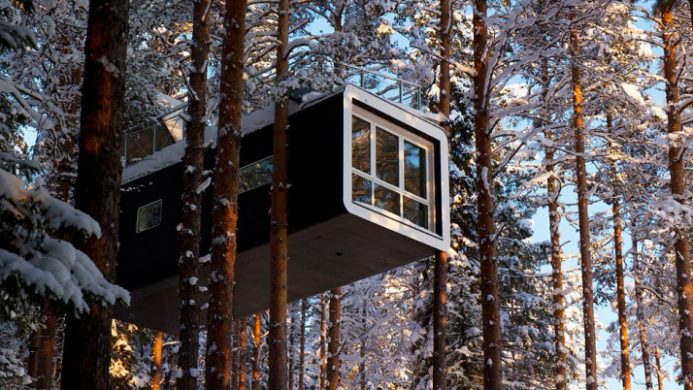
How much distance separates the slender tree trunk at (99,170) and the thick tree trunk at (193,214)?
21.3ft

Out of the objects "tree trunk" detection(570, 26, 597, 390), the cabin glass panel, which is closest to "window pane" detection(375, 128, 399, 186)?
the cabin glass panel

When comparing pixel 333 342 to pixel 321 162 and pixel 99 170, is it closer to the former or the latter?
pixel 321 162

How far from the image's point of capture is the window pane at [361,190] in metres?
17.4

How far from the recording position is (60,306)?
7.74 metres

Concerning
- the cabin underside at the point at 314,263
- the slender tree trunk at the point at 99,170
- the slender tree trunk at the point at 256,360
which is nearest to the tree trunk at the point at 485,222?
the cabin underside at the point at 314,263

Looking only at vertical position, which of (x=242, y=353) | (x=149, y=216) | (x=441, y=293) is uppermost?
(x=242, y=353)

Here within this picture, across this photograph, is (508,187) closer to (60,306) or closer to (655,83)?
(655,83)

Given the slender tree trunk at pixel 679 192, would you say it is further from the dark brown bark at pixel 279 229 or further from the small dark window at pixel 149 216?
the small dark window at pixel 149 216

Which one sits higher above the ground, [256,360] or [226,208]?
[256,360]

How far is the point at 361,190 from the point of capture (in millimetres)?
17594

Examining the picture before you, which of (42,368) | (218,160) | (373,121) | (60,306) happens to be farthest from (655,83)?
(60,306)

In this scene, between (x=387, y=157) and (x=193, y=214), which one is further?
(x=387, y=157)

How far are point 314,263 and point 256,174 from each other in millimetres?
2193

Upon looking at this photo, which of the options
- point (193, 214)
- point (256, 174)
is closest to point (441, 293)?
point (256, 174)
